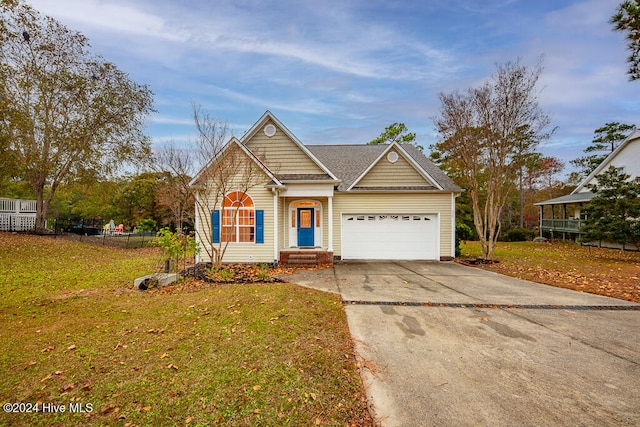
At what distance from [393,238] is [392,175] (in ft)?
10.1

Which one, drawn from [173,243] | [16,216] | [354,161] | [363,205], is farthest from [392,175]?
[16,216]

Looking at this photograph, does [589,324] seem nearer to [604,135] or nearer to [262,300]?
[262,300]

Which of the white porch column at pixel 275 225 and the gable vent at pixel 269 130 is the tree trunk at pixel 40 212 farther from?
the white porch column at pixel 275 225

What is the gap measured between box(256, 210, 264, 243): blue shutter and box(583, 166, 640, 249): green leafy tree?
59.0 ft

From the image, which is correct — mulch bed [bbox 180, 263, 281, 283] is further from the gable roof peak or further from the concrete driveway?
the gable roof peak

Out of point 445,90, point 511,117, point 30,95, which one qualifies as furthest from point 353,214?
point 30,95

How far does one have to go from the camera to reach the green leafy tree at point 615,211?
1478 centimetres

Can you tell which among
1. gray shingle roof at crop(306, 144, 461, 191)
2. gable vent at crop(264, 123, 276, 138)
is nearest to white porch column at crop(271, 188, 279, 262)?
gable vent at crop(264, 123, 276, 138)

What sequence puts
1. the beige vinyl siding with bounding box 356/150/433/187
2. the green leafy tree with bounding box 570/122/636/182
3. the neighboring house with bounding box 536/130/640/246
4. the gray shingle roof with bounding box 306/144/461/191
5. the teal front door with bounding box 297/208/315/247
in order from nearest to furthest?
the teal front door with bounding box 297/208/315/247, the beige vinyl siding with bounding box 356/150/433/187, the gray shingle roof with bounding box 306/144/461/191, the neighboring house with bounding box 536/130/640/246, the green leafy tree with bounding box 570/122/636/182

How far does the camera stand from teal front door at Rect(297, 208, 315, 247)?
13.7 metres

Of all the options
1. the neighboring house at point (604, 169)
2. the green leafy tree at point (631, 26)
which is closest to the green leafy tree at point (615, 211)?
the neighboring house at point (604, 169)

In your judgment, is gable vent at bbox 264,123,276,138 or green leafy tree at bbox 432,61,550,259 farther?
gable vent at bbox 264,123,276,138

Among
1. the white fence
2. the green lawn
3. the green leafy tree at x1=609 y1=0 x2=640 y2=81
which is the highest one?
the green leafy tree at x1=609 y1=0 x2=640 y2=81

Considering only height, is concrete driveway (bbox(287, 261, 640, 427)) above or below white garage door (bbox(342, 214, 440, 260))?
below
